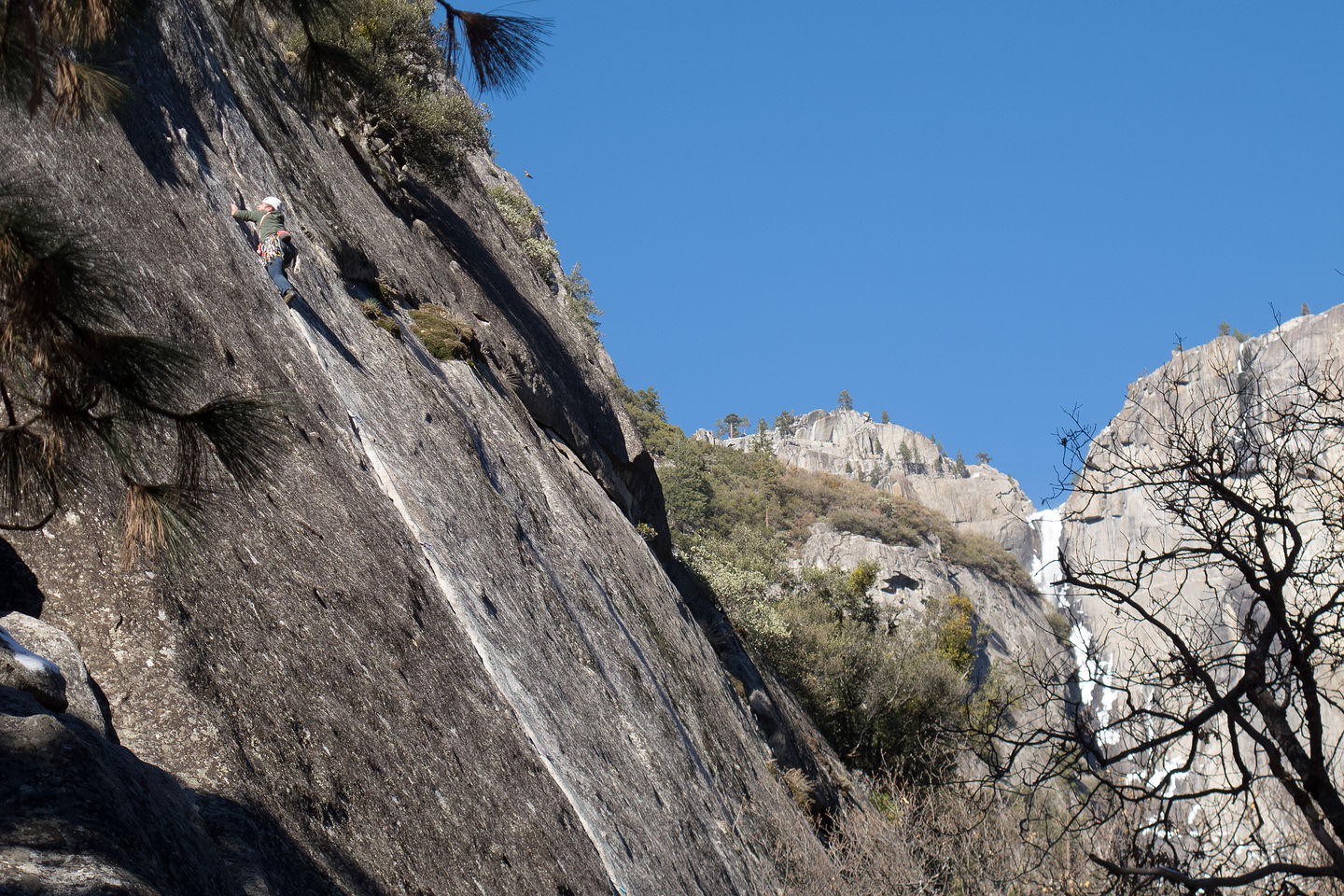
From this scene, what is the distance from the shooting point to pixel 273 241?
33.6ft

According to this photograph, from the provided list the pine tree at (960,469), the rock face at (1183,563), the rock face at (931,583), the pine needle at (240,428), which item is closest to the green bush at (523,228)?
the rock face at (1183,563)

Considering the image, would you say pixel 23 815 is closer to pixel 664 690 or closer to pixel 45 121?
pixel 45 121

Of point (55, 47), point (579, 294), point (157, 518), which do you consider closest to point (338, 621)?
point (157, 518)

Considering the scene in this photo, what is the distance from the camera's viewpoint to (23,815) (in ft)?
10.5

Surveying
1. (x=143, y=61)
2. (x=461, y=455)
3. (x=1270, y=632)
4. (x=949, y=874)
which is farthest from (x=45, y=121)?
(x=949, y=874)

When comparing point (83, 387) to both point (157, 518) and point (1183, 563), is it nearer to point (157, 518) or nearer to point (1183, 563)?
point (157, 518)

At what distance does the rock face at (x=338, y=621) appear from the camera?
15.8 feet

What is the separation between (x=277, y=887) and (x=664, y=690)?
9520mm

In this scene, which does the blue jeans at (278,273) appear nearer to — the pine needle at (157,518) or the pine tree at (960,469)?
the pine needle at (157,518)

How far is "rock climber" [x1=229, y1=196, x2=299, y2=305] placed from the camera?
1013 cm

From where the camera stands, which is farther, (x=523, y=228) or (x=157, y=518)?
(x=523, y=228)

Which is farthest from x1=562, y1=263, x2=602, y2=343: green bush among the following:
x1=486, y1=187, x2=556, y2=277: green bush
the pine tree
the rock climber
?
the pine tree

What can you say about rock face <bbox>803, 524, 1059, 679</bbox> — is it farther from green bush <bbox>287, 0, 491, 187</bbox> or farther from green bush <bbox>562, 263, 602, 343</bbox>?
green bush <bbox>287, 0, 491, 187</bbox>

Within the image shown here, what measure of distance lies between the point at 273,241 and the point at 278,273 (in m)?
0.38
